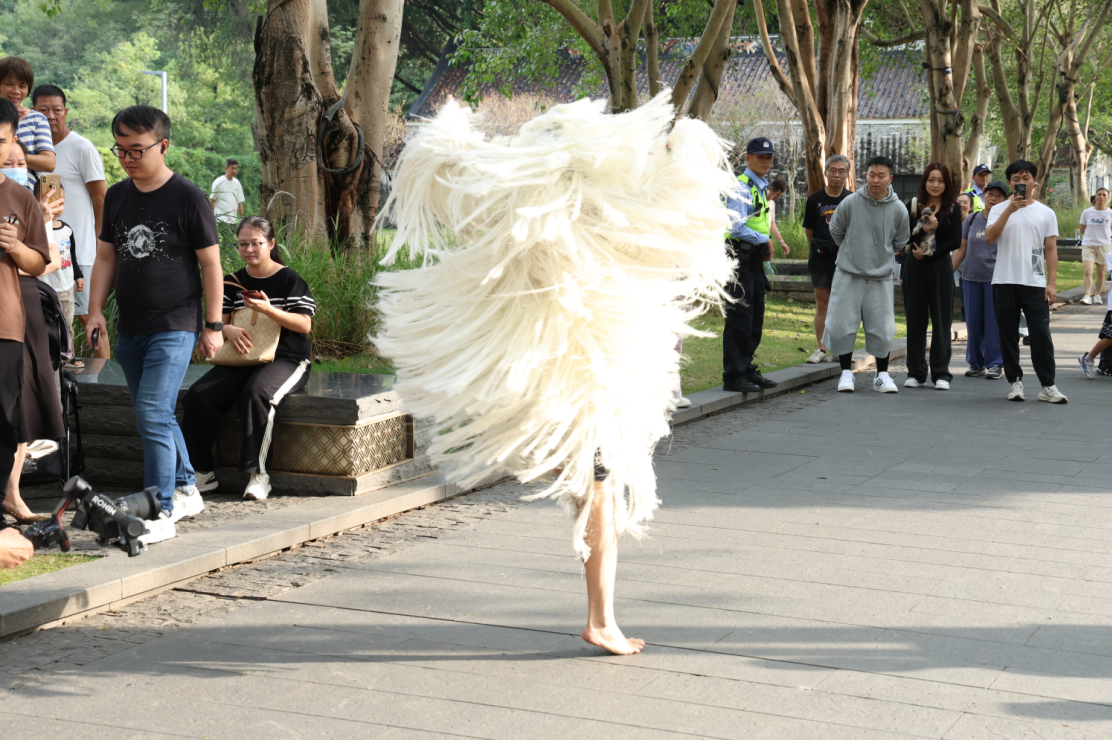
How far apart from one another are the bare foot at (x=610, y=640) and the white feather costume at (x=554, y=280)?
308 mm

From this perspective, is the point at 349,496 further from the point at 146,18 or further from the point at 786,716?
the point at 146,18

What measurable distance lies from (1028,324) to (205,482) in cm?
710

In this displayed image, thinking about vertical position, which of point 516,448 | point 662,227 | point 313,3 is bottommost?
point 516,448

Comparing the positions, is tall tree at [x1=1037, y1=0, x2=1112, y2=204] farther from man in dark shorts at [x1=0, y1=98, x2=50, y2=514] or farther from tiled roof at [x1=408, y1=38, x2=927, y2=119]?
man in dark shorts at [x1=0, y1=98, x2=50, y2=514]

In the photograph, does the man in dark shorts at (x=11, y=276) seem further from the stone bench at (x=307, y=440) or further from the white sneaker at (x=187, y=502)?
the stone bench at (x=307, y=440)

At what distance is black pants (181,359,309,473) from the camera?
627cm

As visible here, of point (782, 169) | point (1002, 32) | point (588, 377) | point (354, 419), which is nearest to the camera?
point (588, 377)

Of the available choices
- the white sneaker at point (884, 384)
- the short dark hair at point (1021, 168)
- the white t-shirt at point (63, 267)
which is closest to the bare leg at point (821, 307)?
the white sneaker at point (884, 384)

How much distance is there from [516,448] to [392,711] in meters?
0.93

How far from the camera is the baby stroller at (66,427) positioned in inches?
232

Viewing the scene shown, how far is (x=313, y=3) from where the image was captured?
400 inches

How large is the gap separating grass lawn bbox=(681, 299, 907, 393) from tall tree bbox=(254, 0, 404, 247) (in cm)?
346

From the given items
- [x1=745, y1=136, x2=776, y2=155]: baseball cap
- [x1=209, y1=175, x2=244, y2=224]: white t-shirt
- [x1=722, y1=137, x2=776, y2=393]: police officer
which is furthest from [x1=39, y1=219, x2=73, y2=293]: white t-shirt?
[x1=745, y1=136, x2=776, y2=155]: baseball cap

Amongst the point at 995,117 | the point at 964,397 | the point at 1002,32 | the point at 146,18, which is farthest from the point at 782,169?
the point at 964,397
